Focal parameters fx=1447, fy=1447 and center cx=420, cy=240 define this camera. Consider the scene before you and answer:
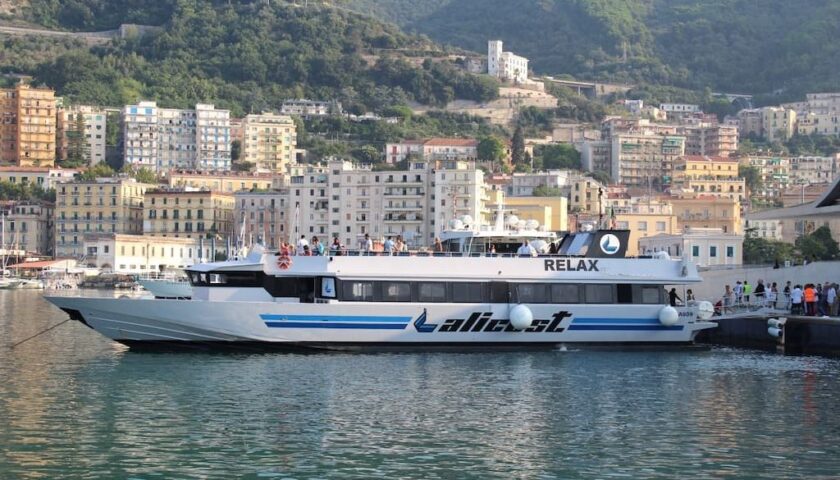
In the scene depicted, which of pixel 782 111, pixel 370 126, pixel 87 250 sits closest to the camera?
pixel 87 250

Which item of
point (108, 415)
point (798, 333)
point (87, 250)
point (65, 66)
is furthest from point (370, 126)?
point (108, 415)

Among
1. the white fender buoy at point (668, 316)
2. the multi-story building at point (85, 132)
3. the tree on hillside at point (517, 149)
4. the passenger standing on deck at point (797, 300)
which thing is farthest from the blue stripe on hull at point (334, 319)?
the tree on hillside at point (517, 149)

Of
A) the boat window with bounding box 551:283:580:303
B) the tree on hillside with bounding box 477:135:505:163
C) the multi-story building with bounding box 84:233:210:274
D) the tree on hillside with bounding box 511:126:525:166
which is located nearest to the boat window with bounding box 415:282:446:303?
the boat window with bounding box 551:283:580:303

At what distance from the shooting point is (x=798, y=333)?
36594mm

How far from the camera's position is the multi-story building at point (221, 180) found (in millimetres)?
133375

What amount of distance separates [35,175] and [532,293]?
11181 centimetres

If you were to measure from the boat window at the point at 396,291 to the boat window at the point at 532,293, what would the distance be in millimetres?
2775

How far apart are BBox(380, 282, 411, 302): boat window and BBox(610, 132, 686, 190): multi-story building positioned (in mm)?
121432

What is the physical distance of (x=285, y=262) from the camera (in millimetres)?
34719

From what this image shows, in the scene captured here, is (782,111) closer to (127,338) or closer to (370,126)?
(370,126)

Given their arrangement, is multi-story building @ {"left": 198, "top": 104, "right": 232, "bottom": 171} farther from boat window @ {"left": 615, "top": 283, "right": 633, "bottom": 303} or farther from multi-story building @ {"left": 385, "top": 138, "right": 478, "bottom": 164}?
boat window @ {"left": 615, "top": 283, "right": 633, "bottom": 303}

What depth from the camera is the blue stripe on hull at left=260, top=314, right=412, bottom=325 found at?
112ft

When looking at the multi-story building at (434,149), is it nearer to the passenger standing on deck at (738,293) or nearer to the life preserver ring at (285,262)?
the passenger standing on deck at (738,293)

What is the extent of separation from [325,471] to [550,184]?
349 feet
